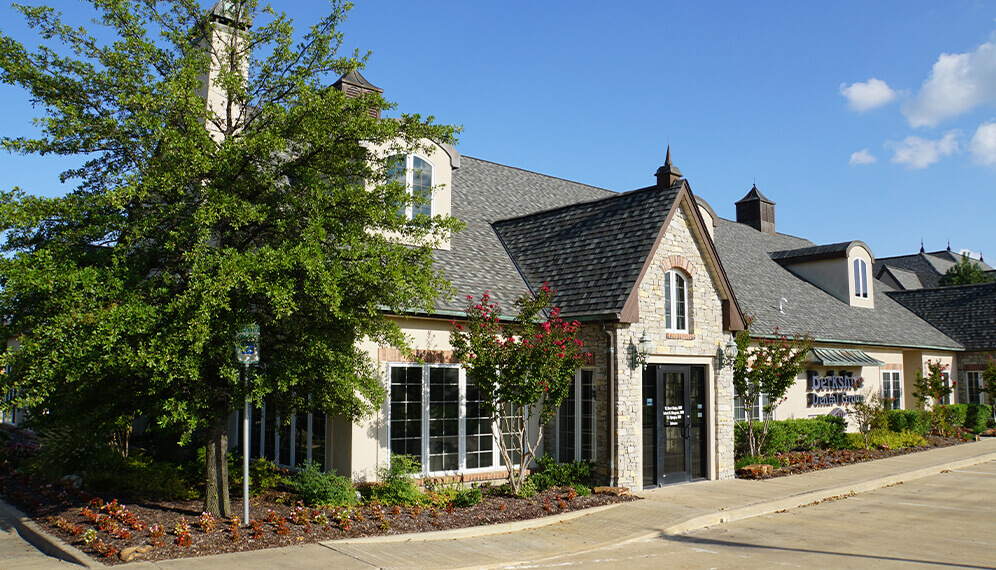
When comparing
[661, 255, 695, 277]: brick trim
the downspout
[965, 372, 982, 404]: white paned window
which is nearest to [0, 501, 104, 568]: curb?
the downspout

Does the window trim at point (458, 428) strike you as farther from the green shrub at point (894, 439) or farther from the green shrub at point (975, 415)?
the green shrub at point (975, 415)

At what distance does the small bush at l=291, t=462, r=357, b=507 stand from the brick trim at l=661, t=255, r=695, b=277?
7.66 m

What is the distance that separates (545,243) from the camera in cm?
1738

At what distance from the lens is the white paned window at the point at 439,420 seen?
42.5 feet

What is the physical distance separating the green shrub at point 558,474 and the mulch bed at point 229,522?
446mm

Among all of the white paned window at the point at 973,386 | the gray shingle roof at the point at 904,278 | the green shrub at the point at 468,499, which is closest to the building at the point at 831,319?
the white paned window at the point at 973,386

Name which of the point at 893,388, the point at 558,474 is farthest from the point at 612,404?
the point at 893,388

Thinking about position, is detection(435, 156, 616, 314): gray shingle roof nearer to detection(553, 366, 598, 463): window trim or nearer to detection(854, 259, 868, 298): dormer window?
detection(553, 366, 598, 463): window trim

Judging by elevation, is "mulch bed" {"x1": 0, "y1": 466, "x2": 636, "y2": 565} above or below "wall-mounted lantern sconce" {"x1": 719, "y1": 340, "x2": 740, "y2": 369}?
below

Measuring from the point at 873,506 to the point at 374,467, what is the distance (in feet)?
30.1

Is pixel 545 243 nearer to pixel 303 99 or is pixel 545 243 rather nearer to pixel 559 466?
pixel 559 466

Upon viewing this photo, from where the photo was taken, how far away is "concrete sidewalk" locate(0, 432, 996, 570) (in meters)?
8.59

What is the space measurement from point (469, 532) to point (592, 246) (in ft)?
25.2

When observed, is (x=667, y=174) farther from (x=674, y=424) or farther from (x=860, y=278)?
(x=860, y=278)
